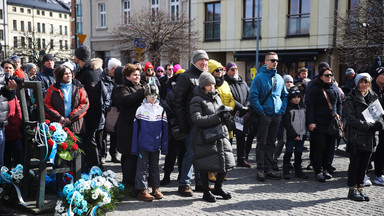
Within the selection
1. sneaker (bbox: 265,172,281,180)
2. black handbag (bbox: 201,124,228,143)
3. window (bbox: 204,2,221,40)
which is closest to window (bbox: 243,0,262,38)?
window (bbox: 204,2,221,40)

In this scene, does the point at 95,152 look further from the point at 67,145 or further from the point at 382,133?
the point at 382,133

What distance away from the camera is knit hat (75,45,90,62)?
22.2ft

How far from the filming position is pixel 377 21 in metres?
11.3

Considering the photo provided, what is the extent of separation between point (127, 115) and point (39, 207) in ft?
5.55

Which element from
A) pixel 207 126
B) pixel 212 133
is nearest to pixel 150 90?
pixel 207 126

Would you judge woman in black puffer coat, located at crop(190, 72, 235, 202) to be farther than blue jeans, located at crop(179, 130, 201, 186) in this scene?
No

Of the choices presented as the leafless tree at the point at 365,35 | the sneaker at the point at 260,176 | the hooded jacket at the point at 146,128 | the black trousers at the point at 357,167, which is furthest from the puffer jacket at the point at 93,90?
the leafless tree at the point at 365,35

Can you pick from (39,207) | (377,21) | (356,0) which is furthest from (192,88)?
(356,0)

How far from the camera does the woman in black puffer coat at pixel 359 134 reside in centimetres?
580

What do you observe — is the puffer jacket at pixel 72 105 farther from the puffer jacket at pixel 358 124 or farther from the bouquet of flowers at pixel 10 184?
the puffer jacket at pixel 358 124

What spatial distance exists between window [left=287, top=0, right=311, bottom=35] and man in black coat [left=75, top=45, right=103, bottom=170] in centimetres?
1907

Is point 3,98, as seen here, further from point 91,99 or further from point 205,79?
point 205,79

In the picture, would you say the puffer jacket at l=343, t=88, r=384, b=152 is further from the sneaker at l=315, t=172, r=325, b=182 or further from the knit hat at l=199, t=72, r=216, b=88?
the knit hat at l=199, t=72, r=216, b=88

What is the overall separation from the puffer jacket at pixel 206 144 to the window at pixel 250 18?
2110cm
